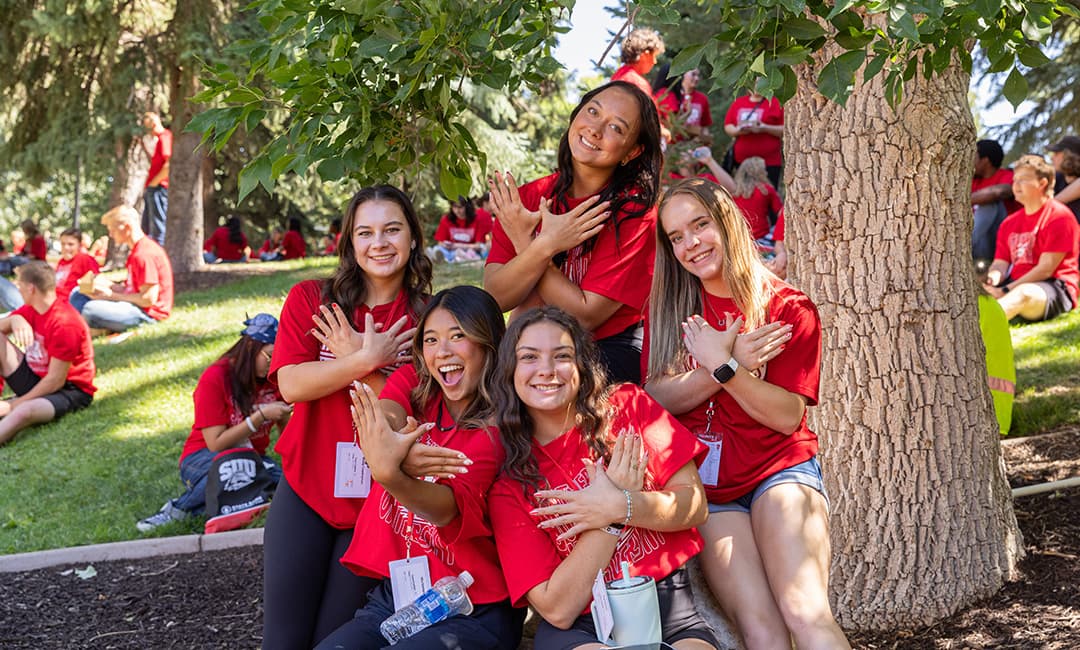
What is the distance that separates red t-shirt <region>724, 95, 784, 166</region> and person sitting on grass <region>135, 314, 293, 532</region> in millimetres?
5444

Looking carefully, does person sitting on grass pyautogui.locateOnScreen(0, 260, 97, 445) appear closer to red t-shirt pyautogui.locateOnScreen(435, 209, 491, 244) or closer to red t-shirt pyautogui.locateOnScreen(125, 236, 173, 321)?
red t-shirt pyautogui.locateOnScreen(125, 236, 173, 321)

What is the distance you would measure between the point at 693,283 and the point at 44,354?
727 cm

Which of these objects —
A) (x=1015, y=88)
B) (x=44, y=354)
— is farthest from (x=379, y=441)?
(x=44, y=354)

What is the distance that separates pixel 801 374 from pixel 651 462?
0.55 m

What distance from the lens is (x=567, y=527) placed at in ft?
9.91

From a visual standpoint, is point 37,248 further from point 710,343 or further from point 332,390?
point 710,343

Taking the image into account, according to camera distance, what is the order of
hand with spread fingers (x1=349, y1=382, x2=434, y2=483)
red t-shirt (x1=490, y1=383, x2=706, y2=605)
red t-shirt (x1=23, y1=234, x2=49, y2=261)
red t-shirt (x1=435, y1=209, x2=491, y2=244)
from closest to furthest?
hand with spread fingers (x1=349, y1=382, x2=434, y2=483) < red t-shirt (x1=490, y1=383, x2=706, y2=605) < red t-shirt (x1=435, y1=209, x2=491, y2=244) < red t-shirt (x1=23, y1=234, x2=49, y2=261)

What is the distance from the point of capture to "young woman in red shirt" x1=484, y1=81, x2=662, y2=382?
3480 mm

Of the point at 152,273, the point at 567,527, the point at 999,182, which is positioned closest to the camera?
the point at 567,527

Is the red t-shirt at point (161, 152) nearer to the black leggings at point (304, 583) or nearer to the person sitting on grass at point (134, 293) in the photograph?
the person sitting on grass at point (134, 293)

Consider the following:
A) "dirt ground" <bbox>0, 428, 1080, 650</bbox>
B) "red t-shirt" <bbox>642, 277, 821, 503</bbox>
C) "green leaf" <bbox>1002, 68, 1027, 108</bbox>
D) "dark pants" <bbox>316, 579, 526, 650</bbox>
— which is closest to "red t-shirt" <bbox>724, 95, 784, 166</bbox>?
"dirt ground" <bbox>0, 428, 1080, 650</bbox>

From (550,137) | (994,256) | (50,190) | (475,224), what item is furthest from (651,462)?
(50,190)

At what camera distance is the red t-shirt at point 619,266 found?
11.6 ft

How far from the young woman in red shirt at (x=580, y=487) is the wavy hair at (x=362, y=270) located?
0.61m
